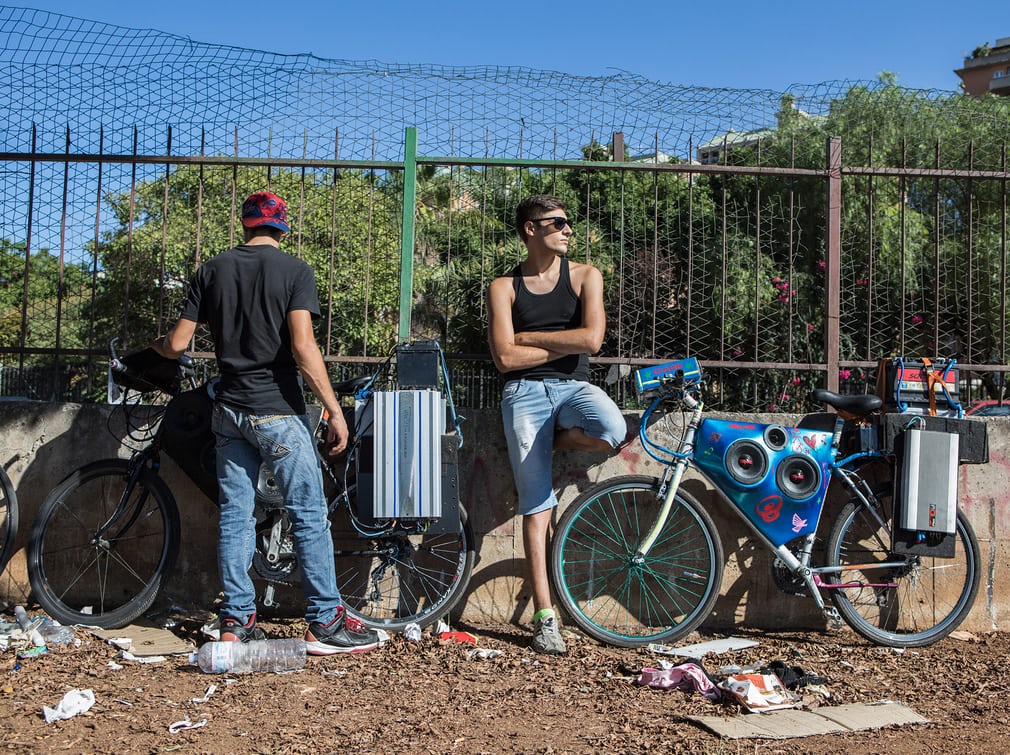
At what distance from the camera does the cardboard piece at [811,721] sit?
3369 mm

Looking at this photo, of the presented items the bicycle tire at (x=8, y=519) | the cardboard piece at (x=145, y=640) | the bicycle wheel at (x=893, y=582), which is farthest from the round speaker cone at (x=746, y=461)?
the bicycle tire at (x=8, y=519)

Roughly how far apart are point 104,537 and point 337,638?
1458 millimetres

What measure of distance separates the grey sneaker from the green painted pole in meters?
1.64

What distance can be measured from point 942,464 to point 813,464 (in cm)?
67

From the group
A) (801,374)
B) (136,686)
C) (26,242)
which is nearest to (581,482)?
(801,374)

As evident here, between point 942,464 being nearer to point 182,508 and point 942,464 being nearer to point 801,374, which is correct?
point 801,374

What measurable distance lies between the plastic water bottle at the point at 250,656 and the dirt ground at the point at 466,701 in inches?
2.0

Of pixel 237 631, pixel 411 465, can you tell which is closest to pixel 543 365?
pixel 411 465

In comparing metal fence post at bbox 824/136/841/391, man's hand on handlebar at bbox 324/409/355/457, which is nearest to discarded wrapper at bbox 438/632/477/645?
man's hand on handlebar at bbox 324/409/355/457

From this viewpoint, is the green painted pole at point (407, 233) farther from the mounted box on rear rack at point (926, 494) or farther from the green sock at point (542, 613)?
the mounted box on rear rack at point (926, 494)

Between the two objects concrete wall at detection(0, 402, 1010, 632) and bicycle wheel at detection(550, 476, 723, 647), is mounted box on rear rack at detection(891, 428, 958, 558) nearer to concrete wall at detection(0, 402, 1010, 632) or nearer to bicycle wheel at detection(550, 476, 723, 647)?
concrete wall at detection(0, 402, 1010, 632)

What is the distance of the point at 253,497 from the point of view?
428cm

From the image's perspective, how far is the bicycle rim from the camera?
4871 millimetres

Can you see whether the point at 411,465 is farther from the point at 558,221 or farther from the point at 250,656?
the point at 558,221
